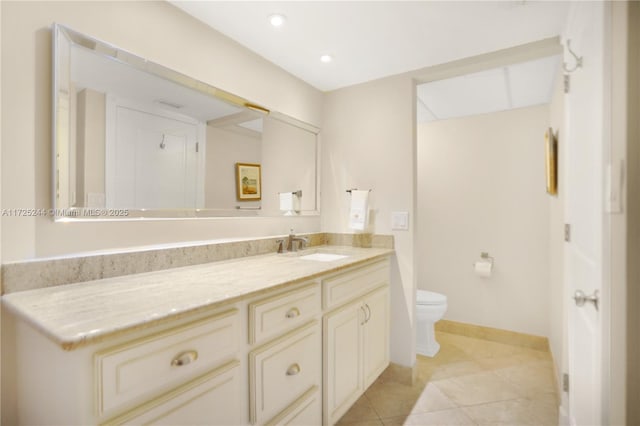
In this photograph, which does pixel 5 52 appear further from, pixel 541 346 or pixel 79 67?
pixel 541 346

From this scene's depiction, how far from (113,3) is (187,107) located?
49 centimetres

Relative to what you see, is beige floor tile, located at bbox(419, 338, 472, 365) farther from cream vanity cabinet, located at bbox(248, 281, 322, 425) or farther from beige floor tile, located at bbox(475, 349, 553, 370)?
cream vanity cabinet, located at bbox(248, 281, 322, 425)

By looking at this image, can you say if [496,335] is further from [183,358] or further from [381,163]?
[183,358]

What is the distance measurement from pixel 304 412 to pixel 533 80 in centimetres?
267

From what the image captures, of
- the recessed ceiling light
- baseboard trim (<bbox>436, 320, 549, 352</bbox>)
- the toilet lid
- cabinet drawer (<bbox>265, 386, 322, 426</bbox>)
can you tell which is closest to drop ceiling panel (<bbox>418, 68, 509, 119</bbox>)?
the recessed ceiling light

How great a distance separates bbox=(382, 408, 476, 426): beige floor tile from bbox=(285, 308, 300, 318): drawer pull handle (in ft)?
3.18

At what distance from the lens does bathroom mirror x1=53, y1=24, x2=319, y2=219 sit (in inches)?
48.1

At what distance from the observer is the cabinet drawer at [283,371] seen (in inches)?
45.7

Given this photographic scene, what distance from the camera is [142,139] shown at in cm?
144

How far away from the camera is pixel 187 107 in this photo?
1.64 m

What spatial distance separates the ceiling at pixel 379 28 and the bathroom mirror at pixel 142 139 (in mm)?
363

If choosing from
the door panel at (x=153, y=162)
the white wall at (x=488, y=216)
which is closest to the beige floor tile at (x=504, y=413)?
the white wall at (x=488, y=216)

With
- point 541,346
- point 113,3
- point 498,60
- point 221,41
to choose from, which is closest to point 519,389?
point 541,346

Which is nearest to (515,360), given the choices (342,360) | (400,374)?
(400,374)
